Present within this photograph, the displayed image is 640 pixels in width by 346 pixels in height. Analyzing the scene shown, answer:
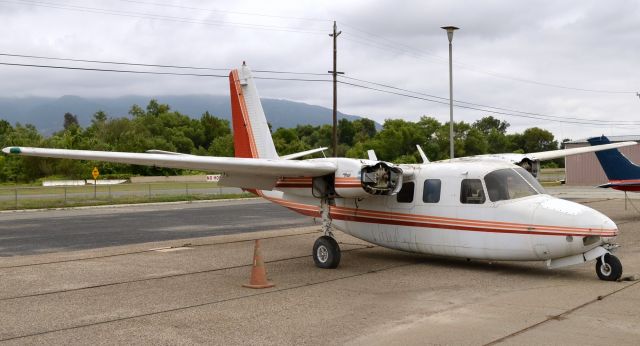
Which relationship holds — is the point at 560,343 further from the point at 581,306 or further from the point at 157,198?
the point at 157,198

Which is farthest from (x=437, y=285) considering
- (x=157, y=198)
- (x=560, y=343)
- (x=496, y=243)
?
(x=157, y=198)

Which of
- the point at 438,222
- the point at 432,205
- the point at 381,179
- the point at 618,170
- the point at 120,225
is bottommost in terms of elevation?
the point at 120,225

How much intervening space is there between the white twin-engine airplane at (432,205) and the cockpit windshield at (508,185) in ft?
0.07

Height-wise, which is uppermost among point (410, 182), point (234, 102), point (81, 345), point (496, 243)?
point (234, 102)

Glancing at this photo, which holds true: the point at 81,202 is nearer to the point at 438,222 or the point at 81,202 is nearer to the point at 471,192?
the point at 438,222

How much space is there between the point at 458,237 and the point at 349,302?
12.1 feet

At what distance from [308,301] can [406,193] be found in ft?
14.8

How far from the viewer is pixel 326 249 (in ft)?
46.4

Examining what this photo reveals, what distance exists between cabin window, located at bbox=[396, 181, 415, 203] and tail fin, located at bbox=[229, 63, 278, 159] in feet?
13.3

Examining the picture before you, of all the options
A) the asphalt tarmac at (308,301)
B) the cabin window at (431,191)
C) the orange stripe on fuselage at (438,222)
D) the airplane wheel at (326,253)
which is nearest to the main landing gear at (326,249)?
the airplane wheel at (326,253)

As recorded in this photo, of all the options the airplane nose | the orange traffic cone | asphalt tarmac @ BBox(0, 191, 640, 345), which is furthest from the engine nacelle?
the airplane nose

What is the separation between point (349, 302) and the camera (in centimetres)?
1047

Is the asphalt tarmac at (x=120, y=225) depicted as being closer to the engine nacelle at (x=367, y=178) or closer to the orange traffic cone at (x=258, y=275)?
the orange traffic cone at (x=258, y=275)

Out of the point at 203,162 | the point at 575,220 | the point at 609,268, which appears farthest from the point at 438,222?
the point at 203,162
